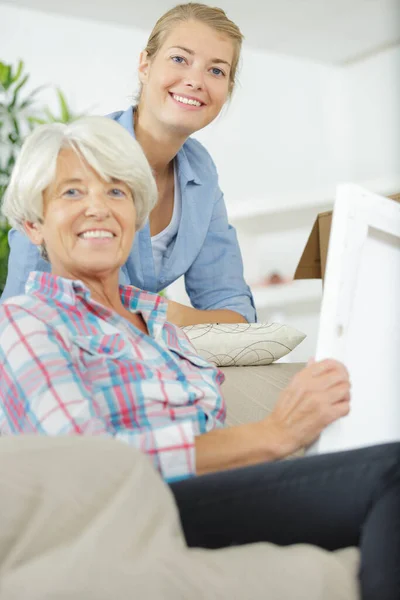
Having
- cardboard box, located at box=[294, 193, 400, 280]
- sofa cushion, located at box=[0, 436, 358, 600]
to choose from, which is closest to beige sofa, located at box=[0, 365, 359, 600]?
sofa cushion, located at box=[0, 436, 358, 600]

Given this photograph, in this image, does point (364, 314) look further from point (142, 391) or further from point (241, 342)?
point (241, 342)

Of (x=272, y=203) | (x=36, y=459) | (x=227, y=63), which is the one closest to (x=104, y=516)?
(x=36, y=459)

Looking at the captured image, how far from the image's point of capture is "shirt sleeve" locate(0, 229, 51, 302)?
63.0 inches

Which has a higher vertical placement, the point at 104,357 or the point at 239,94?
the point at 239,94

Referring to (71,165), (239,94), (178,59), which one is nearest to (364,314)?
(71,165)

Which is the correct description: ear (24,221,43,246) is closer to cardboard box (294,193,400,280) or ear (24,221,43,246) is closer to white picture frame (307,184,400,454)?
white picture frame (307,184,400,454)

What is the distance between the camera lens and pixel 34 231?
1095mm

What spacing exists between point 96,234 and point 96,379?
0.78 feet

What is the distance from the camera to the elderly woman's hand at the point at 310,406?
2.76 ft

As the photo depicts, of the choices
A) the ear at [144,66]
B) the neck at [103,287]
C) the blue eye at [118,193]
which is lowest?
the neck at [103,287]

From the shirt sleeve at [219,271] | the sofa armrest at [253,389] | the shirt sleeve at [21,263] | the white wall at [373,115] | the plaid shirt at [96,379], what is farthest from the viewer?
the white wall at [373,115]

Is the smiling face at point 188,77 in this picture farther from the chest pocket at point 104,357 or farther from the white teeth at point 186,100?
the chest pocket at point 104,357

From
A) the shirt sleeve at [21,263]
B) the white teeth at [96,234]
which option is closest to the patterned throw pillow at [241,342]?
the shirt sleeve at [21,263]

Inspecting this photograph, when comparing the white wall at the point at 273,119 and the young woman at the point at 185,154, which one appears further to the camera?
the white wall at the point at 273,119
